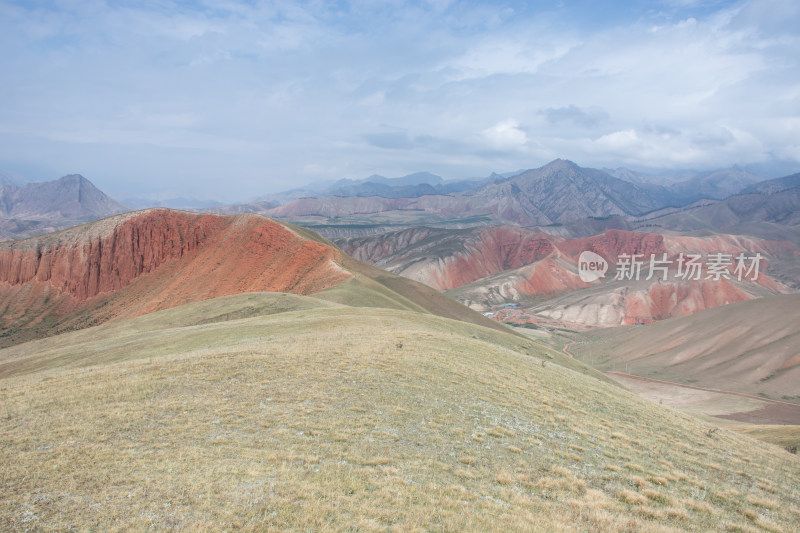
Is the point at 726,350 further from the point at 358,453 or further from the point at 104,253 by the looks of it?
the point at 104,253

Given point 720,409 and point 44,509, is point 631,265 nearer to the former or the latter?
point 720,409

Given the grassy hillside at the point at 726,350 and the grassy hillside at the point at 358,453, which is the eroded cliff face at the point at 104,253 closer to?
the grassy hillside at the point at 358,453

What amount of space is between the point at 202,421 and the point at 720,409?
251 ft

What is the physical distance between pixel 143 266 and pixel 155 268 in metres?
3.36

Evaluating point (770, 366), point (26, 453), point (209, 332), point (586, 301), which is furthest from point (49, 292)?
point (586, 301)

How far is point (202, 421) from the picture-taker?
1421 centimetres

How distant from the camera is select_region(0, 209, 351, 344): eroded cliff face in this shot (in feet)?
279

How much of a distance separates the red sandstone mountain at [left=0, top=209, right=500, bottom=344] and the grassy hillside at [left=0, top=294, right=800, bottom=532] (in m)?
55.4

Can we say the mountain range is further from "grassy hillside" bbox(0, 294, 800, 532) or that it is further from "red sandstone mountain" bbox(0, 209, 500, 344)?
"red sandstone mountain" bbox(0, 209, 500, 344)

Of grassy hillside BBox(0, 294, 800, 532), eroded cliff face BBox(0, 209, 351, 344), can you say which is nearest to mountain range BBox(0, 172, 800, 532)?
grassy hillside BBox(0, 294, 800, 532)

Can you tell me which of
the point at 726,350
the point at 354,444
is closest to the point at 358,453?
the point at 354,444

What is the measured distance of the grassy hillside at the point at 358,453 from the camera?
357 inches

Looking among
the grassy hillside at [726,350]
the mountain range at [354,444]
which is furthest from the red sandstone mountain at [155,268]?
the mountain range at [354,444]

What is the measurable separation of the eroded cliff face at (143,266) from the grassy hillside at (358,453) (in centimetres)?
5822
